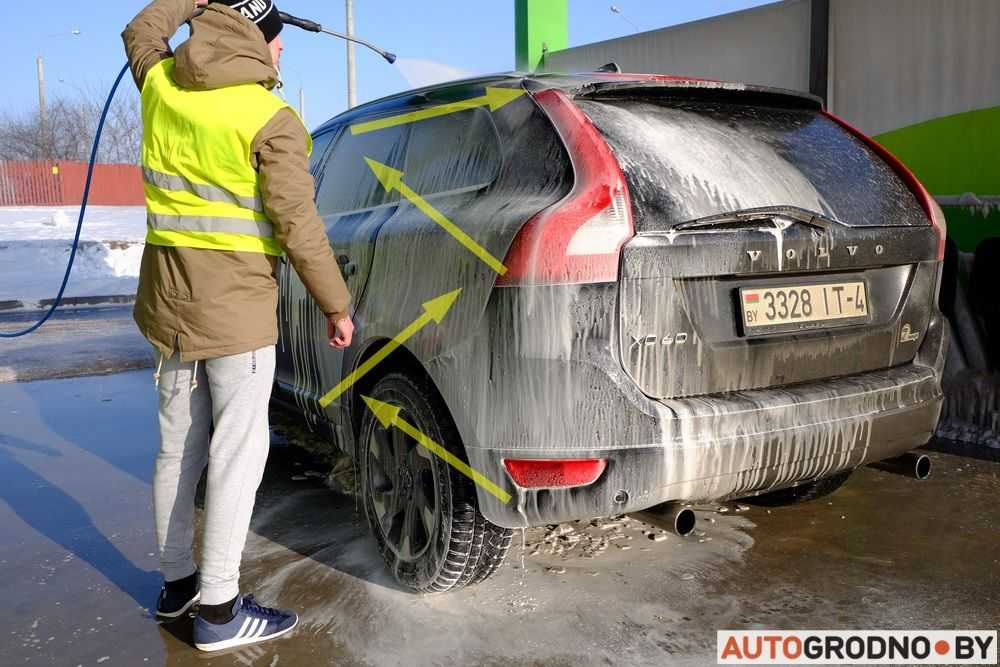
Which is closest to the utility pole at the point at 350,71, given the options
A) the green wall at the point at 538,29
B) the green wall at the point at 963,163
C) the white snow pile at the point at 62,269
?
the white snow pile at the point at 62,269

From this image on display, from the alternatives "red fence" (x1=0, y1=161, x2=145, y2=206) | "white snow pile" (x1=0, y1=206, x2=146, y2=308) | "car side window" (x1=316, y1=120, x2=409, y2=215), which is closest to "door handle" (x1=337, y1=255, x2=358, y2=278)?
"car side window" (x1=316, y1=120, x2=409, y2=215)

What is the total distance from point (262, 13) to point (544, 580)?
2080 mm

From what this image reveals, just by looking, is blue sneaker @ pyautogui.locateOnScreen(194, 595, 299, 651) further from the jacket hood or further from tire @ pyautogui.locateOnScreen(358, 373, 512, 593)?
the jacket hood

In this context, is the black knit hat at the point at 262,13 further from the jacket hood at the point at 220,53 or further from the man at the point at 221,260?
the jacket hood at the point at 220,53

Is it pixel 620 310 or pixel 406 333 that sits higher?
pixel 620 310

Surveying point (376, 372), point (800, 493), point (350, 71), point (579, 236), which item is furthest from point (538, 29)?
point (350, 71)

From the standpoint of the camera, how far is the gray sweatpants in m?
2.54

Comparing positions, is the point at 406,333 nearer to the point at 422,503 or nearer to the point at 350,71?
the point at 422,503

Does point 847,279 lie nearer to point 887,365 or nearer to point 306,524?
point 887,365

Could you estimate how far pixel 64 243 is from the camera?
57.4ft

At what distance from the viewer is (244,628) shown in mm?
2604

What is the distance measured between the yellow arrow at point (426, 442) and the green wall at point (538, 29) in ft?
23.2

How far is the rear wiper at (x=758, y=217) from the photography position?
2375 mm

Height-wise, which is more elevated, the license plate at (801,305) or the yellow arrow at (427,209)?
the yellow arrow at (427,209)
